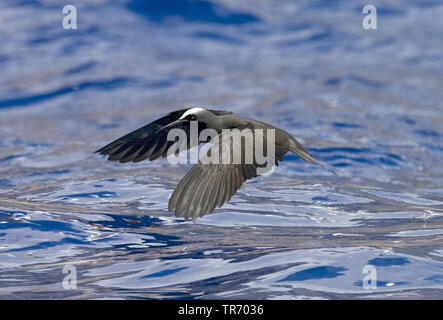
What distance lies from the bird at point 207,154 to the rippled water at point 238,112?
0.68 m

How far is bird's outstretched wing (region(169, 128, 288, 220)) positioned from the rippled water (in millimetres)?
645

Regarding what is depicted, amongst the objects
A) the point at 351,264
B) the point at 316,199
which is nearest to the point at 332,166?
the point at 316,199

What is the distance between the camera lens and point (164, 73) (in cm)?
1561

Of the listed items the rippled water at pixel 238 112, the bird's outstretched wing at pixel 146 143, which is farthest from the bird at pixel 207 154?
the rippled water at pixel 238 112

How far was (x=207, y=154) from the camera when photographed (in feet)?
18.8

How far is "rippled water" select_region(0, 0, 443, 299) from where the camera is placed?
590cm

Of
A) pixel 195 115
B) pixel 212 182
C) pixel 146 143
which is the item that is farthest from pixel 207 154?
pixel 146 143

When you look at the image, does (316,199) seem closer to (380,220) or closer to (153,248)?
(380,220)

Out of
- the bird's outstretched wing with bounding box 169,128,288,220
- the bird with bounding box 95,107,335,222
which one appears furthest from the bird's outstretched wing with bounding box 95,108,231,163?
the bird's outstretched wing with bounding box 169,128,288,220

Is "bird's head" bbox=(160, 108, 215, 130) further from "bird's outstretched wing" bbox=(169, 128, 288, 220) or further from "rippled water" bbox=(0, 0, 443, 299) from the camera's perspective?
"rippled water" bbox=(0, 0, 443, 299)

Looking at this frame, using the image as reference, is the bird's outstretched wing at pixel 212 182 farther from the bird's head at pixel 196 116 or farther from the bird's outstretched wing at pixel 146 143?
the bird's outstretched wing at pixel 146 143

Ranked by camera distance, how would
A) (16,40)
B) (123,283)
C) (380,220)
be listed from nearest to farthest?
(123,283) → (380,220) → (16,40)

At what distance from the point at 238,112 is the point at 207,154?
24.9ft

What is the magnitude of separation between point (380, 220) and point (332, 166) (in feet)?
12.0
